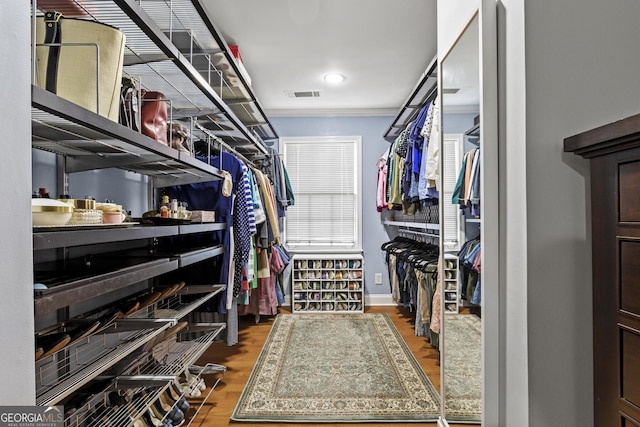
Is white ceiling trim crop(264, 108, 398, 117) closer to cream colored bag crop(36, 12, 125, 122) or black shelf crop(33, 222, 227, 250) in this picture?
black shelf crop(33, 222, 227, 250)

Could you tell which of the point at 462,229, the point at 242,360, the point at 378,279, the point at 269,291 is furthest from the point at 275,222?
the point at 462,229

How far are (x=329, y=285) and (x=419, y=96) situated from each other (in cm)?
226

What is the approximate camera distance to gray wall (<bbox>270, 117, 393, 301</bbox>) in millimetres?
4527

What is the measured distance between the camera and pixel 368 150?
454cm

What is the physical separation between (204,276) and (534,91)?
210 centimetres

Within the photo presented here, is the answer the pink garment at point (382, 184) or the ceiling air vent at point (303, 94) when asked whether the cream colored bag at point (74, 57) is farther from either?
the pink garment at point (382, 184)

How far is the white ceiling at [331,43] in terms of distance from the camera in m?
2.36

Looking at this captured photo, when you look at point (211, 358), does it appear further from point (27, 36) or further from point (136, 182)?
point (27, 36)

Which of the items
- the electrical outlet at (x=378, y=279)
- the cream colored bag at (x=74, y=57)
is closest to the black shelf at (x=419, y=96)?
the electrical outlet at (x=378, y=279)

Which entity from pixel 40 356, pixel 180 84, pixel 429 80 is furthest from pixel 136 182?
pixel 429 80

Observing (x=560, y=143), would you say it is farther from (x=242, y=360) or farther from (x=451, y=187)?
(x=242, y=360)

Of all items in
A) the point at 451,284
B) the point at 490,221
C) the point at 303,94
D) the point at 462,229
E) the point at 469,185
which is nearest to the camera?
the point at 490,221

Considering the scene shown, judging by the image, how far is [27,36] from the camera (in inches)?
30.0

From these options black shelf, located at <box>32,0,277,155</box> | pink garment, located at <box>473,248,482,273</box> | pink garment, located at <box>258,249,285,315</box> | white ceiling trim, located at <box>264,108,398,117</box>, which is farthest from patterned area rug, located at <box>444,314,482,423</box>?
white ceiling trim, located at <box>264,108,398,117</box>
